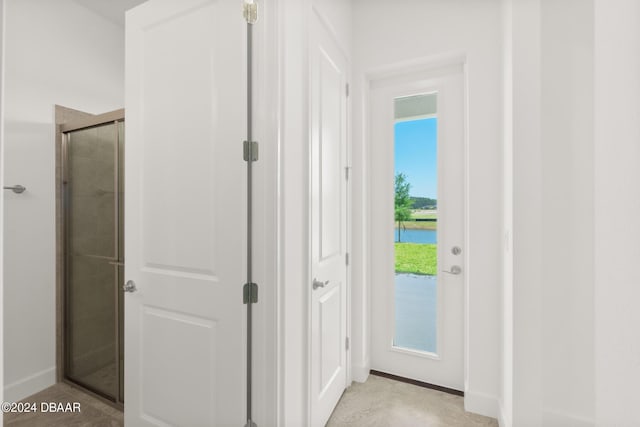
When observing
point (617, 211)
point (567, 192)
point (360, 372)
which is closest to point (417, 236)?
point (567, 192)

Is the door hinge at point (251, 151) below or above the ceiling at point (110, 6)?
below

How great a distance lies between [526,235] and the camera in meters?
1.33

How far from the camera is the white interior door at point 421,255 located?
1.94 meters

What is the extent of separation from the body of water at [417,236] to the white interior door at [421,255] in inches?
1.2

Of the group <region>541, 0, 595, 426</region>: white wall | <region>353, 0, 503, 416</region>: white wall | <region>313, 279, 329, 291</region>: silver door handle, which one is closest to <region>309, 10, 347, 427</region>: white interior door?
<region>313, 279, 329, 291</region>: silver door handle

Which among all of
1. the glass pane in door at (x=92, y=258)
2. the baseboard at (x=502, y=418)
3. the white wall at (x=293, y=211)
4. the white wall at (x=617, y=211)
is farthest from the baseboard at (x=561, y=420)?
the glass pane in door at (x=92, y=258)

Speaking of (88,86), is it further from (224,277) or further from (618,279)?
(618,279)

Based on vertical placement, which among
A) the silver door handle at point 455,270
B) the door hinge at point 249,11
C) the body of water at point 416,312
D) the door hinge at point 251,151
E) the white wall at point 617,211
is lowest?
the body of water at point 416,312

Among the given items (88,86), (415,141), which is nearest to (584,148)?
(415,141)

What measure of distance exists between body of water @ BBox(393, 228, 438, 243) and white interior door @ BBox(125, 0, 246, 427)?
4.26 feet

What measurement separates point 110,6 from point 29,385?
2.84 metres

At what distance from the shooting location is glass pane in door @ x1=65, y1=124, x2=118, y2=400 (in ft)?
6.10

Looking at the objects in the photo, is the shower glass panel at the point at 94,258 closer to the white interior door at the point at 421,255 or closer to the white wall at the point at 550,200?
the white interior door at the point at 421,255

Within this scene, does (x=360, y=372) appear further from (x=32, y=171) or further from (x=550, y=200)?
(x=32, y=171)
